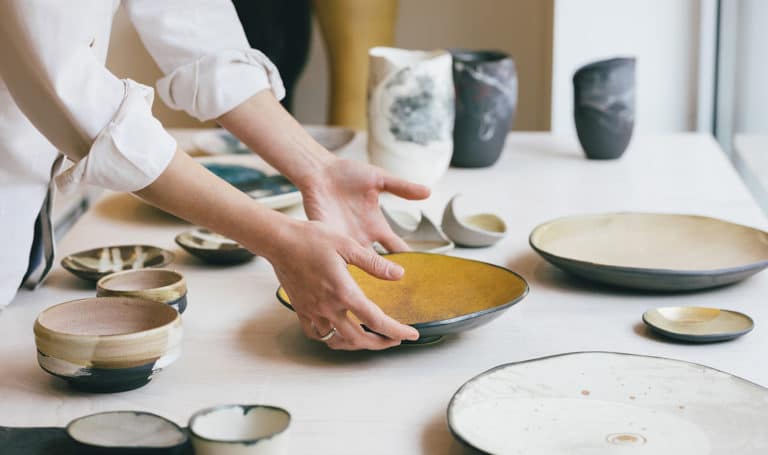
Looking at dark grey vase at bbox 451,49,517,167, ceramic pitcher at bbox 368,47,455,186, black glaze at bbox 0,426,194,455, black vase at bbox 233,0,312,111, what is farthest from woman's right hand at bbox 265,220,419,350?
black vase at bbox 233,0,312,111

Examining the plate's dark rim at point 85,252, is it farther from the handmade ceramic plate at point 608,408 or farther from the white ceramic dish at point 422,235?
the handmade ceramic plate at point 608,408

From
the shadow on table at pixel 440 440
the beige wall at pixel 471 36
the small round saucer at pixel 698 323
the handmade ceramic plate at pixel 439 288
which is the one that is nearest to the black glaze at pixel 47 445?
A: the shadow on table at pixel 440 440

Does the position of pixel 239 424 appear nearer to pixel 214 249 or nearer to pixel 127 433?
pixel 127 433

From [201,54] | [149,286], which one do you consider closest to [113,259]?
[149,286]

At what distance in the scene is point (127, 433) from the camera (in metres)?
0.76

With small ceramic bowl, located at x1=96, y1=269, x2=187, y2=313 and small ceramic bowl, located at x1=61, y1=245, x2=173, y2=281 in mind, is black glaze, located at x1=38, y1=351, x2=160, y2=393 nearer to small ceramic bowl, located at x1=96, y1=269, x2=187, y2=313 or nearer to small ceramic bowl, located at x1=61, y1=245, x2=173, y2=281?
small ceramic bowl, located at x1=96, y1=269, x2=187, y2=313

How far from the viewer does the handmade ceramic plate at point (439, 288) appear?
3.56ft

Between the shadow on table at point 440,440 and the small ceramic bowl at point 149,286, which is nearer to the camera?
the shadow on table at point 440,440

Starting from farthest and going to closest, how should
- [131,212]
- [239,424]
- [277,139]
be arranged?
[131,212] < [277,139] < [239,424]

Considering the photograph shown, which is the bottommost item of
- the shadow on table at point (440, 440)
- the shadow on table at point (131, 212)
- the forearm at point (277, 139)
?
the shadow on table at point (131, 212)

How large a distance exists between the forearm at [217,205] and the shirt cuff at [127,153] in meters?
0.02

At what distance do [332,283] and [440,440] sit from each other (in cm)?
19

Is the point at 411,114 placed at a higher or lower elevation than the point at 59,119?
lower

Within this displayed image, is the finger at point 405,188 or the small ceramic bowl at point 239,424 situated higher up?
the finger at point 405,188
